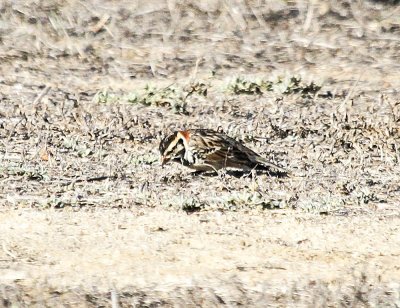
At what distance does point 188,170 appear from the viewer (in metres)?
8.85

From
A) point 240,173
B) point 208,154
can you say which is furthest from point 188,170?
point 240,173

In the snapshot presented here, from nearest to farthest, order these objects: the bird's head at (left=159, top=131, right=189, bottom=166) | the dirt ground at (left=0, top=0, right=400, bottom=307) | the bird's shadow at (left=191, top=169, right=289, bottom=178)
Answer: the dirt ground at (left=0, top=0, right=400, bottom=307)
the bird's head at (left=159, top=131, right=189, bottom=166)
the bird's shadow at (left=191, top=169, right=289, bottom=178)

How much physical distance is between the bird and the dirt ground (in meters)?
0.15

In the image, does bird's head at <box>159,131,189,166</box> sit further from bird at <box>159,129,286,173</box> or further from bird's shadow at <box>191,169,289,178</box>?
bird's shadow at <box>191,169,289,178</box>

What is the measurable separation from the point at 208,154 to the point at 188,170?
1.17 ft

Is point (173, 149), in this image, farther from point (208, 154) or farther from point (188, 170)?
point (188, 170)

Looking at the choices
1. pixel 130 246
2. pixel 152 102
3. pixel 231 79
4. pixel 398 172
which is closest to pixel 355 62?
pixel 231 79

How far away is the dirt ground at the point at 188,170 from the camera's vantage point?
602cm

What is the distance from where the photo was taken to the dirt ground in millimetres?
6016

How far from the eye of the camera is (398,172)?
8.68m

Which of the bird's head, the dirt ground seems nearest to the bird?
the bird's head

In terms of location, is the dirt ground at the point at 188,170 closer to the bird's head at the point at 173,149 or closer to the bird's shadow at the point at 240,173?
the bird's shadow at the point at 240,173

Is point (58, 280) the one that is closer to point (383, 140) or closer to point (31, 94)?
point (383, 140)

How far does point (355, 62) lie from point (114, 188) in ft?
17.9
